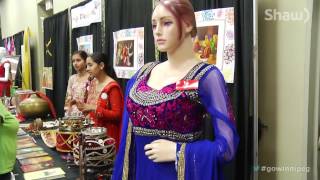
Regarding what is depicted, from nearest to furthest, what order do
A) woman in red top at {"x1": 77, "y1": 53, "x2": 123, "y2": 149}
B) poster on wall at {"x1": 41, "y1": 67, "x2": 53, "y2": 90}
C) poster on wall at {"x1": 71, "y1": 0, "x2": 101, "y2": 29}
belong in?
woman in red top at {"x1": 77, "y1": 53, "x2": 123, "y2": 149}
poster on wall at {"x1": 71, "y1": 0, "x2": 101, "y2": 29}
poster on wall at {"x1": 41, "y1": 67, "x2": 53, "y2": 90}

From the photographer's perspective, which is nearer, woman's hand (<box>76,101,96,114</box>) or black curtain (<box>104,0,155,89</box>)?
woman's hand (<box>76,101,96,114</box>)

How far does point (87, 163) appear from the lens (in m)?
1.40

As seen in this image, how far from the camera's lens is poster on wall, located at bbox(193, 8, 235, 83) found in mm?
1631

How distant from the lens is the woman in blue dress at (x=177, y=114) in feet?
3.16

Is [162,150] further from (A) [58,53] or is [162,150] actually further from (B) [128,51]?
(A) [58,53]

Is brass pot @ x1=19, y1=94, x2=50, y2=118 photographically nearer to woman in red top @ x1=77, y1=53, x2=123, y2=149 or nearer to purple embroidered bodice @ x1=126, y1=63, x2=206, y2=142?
woman in red top @ x1=77, y1=53, x2=123, y2=149

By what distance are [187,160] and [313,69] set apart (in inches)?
29.0

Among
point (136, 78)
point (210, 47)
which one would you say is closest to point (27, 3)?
point (210, 47)

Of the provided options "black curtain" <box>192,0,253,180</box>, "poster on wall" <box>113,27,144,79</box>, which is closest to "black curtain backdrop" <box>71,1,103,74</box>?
"poster on wall" <box>113,27,144,79</box>

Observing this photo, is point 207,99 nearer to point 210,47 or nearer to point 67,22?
point 210,47

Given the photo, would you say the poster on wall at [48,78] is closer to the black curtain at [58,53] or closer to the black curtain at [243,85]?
the black curtain at [58,53]

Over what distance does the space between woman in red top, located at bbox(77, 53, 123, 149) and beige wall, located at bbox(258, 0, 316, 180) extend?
85cm

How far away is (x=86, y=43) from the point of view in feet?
10.8

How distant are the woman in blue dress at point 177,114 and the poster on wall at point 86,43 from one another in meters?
2.21
